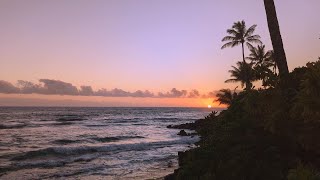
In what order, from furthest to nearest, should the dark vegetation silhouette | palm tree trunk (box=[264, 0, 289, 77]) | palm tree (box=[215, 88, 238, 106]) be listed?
palm tree (box=[215, 88, 238, 106]) < palm tree trunk (box=[264, 0, 289, 77]) < the dark vegetation silhouette

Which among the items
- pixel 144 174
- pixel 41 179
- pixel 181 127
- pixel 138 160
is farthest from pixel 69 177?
pixel 181 127

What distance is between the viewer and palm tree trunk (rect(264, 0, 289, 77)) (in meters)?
12.5

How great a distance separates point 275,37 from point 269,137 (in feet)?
16.7

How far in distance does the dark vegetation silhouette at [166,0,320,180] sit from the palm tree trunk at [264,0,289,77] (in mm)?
1804

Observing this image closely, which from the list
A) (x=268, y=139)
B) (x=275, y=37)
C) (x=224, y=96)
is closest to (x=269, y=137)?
(x=268, y=139)

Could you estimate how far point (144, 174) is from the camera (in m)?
20.7

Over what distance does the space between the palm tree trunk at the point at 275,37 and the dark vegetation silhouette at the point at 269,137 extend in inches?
71.0

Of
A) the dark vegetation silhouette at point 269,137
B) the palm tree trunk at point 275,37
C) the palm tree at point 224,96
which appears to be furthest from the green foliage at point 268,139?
the palm tree at point 224,96

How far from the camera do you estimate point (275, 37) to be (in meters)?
12.8

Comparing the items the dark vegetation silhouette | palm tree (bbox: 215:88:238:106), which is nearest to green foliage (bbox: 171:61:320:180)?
the dark vegetation silhouette

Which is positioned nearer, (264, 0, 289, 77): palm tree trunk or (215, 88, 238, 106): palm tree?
(264, 0, 289, 77): palm tree trunk

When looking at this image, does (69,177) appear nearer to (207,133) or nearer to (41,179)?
(41,179)

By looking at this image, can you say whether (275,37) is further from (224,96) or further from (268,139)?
(224,96)

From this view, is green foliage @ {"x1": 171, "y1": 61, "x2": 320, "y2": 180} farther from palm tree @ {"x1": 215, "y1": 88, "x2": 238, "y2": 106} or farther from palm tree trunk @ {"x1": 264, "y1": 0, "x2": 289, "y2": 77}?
palm tree @ {"x1": 215, "y1": 88, "x2": 238, "y2": 106}
